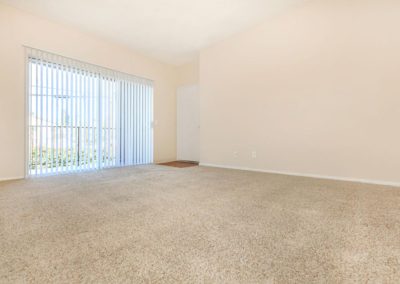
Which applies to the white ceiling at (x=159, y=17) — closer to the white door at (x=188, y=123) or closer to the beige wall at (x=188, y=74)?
the beige wall at (x=188, y=74)

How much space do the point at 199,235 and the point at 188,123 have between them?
13.8ft

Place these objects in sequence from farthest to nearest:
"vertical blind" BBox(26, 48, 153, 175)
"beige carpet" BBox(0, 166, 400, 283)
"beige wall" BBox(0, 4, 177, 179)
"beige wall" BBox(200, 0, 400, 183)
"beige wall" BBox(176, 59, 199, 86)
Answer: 1. "beige wall" BBox(176, 59, 199, 86)
2. "vertical blind" BBox(26, 48, 153, 175)
3. "beige wall" BBox(0, 4, 177, 179)
4. "beige wall" BBox(200, 0, 400, 183)
5. "beige carpet" BBox(0, 166, 400, 283)

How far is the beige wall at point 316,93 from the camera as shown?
9.18ft

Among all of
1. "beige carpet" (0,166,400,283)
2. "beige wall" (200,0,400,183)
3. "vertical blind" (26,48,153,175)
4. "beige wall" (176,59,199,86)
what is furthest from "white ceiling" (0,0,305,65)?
"beige carpet" (0,166,400,283)

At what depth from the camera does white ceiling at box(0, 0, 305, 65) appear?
9.92ft

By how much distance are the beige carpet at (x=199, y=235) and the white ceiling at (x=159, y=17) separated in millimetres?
2584

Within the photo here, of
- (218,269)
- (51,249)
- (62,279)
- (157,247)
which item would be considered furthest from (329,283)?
(51,249)

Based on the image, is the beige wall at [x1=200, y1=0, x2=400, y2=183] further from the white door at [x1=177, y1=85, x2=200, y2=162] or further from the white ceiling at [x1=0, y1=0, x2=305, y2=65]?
the white door at [x1=177, y1=85, x2=200, y2=162]

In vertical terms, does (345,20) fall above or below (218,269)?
above

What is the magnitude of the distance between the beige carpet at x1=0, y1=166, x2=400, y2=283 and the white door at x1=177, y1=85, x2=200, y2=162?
2861 mm

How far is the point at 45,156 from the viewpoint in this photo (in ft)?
11.0

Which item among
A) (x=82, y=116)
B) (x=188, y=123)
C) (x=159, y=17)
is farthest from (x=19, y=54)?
(x=188, y=123)

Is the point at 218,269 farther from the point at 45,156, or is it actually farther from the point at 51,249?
the point at 45,156

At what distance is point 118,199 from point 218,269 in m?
1.45
